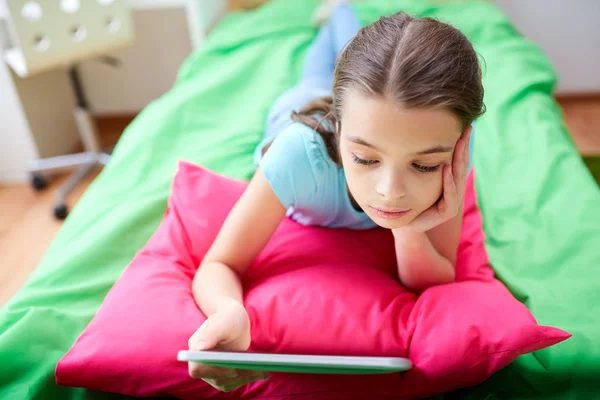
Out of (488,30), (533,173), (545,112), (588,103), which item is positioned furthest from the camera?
(588,103)

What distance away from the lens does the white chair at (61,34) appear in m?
1.68

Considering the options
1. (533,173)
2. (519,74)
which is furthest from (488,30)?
(533,173)

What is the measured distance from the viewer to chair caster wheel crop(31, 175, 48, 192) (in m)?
2.14

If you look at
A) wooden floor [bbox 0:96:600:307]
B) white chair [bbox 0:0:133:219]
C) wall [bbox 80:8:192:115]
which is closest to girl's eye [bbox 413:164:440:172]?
wooden floor [bbox 0:96:600:307]

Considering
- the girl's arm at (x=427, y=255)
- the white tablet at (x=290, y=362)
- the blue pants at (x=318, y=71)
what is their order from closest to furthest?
the white tablet at (x=290, y=362) < the girl's arm at (x=427, y=255) < the blue pants at (x=318, y=71)

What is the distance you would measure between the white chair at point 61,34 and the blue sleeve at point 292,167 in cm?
122

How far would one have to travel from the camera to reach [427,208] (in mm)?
784

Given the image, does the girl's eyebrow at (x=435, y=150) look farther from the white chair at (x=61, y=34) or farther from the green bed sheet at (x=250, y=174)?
the white chair at (x=61, y=34)

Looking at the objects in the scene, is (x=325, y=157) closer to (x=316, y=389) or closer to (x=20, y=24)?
(x=316, y=389)

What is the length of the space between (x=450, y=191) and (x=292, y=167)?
0.85 feet

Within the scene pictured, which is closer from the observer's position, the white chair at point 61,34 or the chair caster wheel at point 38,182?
the white chair at point 61,34

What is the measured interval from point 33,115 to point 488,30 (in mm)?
1846

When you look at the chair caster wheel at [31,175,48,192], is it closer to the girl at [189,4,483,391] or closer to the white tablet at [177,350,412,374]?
the girl at [189,4,483,391]

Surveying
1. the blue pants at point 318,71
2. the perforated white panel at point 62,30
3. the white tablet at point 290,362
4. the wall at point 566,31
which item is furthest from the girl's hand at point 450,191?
the wall at point 566,31
